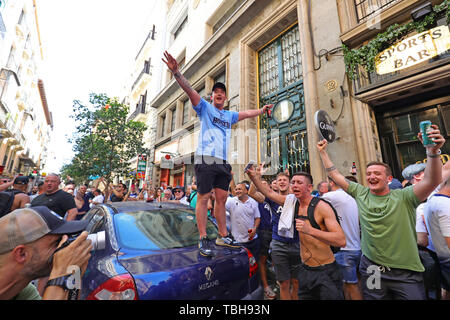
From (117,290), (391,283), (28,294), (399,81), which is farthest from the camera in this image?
(399,81)

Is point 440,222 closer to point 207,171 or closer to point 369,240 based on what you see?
point 369,240

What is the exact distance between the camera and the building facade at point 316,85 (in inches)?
231

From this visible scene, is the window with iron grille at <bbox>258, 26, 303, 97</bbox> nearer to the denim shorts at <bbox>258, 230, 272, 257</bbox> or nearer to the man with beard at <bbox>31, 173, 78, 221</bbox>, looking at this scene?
the denim shorts at <bbox>258, 230, 272, 257</bbox>

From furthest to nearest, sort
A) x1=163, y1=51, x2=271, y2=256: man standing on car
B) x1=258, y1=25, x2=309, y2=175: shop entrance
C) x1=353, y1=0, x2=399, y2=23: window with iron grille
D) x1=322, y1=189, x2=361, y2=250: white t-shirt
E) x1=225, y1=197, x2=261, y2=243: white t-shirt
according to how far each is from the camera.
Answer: x1=258, y1=25, x2=309, y2=175: shop entrance
x1=353, y1=0, x2=399, y2=23: window with iron grille
x1=225, y1=197, x2=261, y2=243: white t-shirt
x1=322, y1=189, x2=361, y2=250: white t-shirt
x1=163, y1=51, x2=271, y2=256: man standing on car

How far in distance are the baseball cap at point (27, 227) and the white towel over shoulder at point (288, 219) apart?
223cm

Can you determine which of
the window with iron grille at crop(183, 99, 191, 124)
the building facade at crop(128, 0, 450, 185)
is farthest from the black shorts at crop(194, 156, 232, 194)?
the window with iron grille at crop(183, 99, 191, 124)

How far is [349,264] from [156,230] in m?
2.89

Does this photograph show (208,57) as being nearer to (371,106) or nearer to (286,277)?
(371,106)

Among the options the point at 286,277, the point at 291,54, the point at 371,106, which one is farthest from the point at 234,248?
the point at 291,54

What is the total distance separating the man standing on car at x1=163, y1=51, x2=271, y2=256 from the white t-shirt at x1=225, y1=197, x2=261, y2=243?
157cm

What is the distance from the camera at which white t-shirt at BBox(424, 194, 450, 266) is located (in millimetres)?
2312

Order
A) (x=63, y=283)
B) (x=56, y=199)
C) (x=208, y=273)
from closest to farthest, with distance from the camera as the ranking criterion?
(x=63, y=283), (x=208, y=273), (x=56, y=199)

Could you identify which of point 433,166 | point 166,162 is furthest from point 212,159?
point 166,162

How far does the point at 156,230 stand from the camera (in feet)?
8.50
